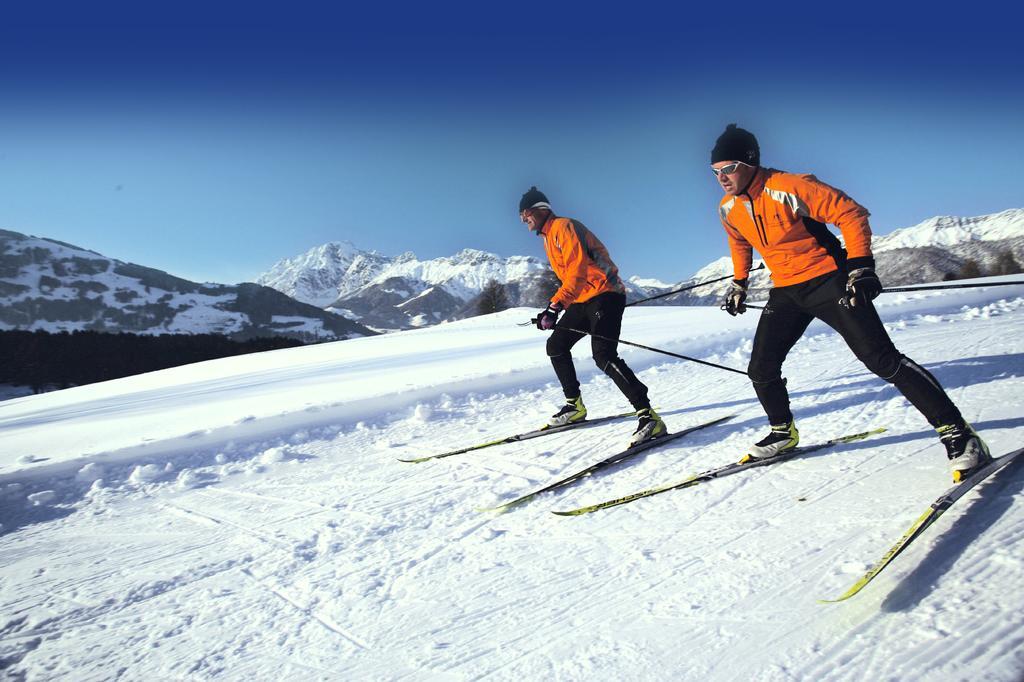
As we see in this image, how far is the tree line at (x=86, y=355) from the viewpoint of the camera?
140ft

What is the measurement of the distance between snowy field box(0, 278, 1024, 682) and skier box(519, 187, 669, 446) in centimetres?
63

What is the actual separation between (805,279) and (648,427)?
1.74 meters

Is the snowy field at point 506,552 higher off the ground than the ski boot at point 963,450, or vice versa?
the ski boot at point 963,450

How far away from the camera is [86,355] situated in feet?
146

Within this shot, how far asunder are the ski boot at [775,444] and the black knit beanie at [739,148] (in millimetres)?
1758

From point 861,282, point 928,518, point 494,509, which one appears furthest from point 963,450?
point 494,509

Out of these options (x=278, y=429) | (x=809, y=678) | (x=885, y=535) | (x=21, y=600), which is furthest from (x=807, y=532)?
(x=278, y=429)

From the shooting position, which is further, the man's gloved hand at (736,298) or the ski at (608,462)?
the man's gloved hand at (736,298)

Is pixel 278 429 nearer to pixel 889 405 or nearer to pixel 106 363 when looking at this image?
pixel 889 405

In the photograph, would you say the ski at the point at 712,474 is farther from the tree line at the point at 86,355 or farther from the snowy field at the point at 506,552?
the tree line at the point at 86,355

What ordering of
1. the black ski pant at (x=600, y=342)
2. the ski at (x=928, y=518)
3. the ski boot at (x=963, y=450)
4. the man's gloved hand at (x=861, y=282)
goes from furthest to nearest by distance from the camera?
1. the black ski pant at (x=600, y=342)
2. the man's gloved hand at (x=861, y=282)
3. the ski boot at (x=963, y=450)
4. the ski at (x=928, y=518)

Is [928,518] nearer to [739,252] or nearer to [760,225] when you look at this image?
[760,225]

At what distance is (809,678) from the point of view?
6.09ft

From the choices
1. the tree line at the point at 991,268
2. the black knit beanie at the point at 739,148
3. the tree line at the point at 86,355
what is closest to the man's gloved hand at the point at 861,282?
the black knit beanie at the point at 739,148
